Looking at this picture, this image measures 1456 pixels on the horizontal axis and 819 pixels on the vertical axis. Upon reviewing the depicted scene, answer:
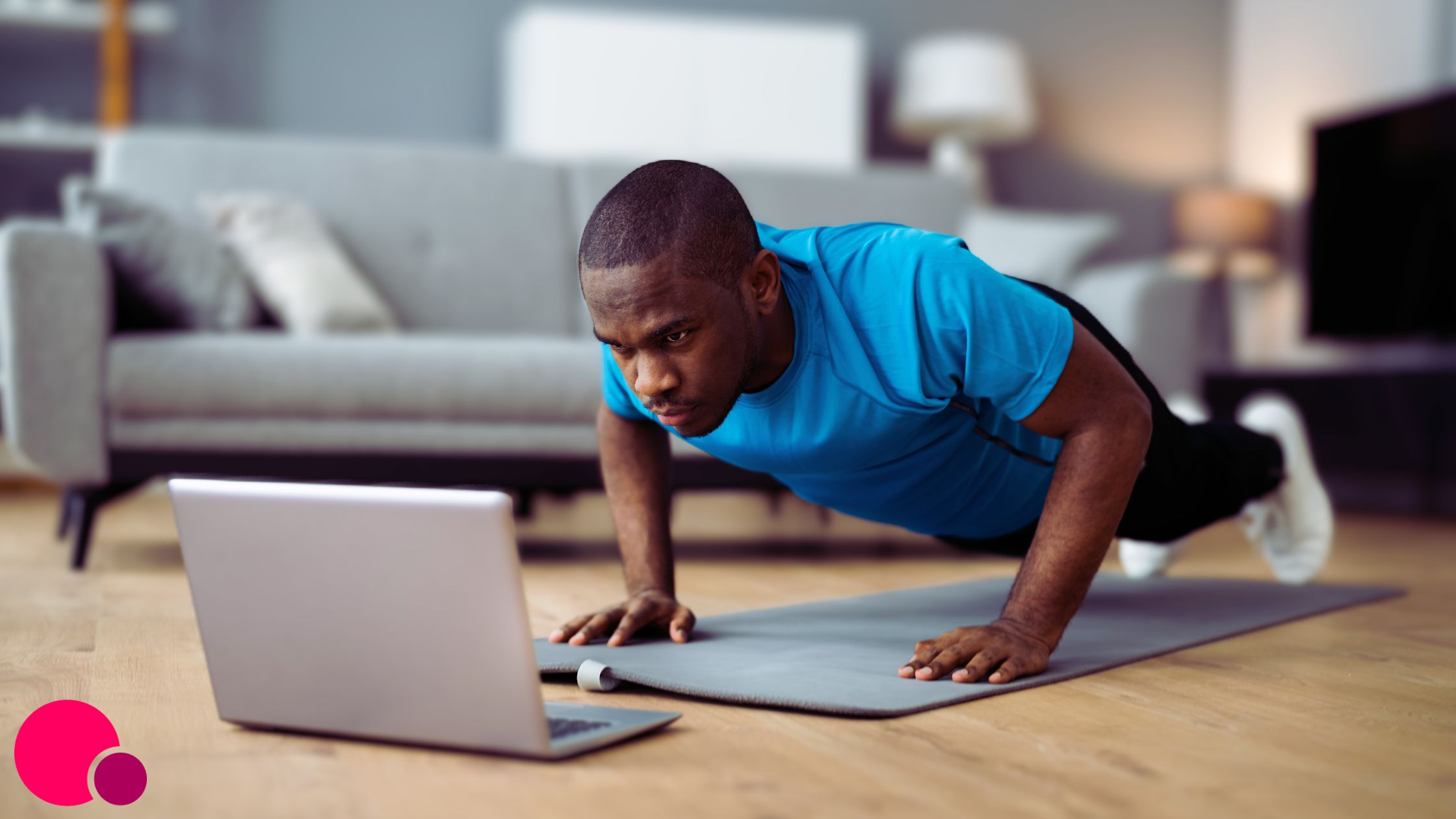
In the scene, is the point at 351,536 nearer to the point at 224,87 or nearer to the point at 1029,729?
the point at 1029,729

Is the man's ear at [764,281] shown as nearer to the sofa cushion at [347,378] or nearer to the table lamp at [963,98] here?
the sofa cushion at [347,378]

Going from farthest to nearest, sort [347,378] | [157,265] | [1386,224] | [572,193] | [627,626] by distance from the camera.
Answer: [1386,224]
[572,193]
[157,265]
[347,378]
[627,626]

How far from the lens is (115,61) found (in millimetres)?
4324

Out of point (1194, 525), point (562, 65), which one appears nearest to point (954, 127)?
point (562, 65)

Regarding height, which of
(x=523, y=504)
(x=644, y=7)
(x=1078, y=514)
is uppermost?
(x=644, y=7)

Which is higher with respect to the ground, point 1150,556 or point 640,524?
point 640,524

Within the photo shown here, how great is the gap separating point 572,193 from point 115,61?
189 cm

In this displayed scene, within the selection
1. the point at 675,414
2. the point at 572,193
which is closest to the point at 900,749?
the point at 675,414

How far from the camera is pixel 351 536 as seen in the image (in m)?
0.96

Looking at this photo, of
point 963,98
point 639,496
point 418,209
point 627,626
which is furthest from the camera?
point 963,98

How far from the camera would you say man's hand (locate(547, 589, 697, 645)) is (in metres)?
1.45

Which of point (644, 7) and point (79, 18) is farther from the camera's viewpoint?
point (644, 7)

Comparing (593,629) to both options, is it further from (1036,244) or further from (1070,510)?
(1036,244)

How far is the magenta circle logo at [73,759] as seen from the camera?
3.04 ft
